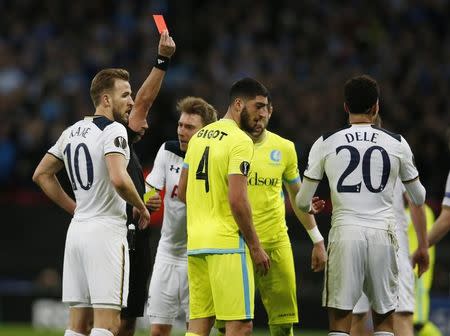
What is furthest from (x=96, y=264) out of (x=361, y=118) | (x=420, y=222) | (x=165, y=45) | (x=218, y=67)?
(x=218, y=67)

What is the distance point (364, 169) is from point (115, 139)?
1.95 m

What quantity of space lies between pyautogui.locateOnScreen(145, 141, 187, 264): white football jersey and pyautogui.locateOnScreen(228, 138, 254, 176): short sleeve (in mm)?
1862

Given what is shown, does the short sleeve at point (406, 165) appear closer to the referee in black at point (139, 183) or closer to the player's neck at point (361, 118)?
the player's neck at point (361, 118)

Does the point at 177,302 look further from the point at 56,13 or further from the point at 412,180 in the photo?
the point at 56,13

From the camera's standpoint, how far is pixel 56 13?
876 inches

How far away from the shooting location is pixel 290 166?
10359 mm

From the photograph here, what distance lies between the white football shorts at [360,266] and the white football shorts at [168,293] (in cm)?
190

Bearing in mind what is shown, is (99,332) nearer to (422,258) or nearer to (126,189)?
(126,189)

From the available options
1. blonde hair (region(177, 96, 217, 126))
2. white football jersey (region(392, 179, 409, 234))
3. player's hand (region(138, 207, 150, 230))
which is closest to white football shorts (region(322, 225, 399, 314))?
player's hand (region(138, 207, 150, 230))

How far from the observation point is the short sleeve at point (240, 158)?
9.00 metres

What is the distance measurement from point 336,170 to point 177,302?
236 cm

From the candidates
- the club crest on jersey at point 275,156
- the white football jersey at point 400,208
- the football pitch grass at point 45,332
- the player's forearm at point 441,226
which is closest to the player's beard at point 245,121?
the club crest on jersey at point 275,156

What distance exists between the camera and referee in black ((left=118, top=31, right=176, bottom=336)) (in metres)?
10.0

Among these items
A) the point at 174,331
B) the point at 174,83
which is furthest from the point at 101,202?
the point at 174,83
